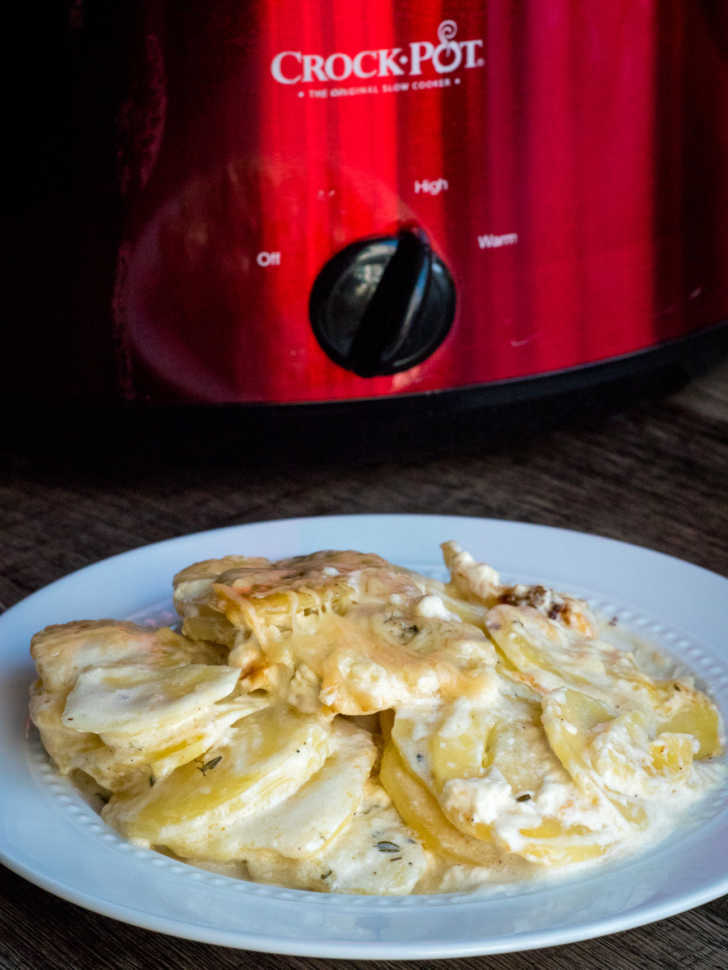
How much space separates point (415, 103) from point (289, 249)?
0.13 m

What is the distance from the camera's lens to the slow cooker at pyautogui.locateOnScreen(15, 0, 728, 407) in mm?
904

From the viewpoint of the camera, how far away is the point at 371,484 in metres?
1.12

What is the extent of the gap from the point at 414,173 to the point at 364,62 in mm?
86

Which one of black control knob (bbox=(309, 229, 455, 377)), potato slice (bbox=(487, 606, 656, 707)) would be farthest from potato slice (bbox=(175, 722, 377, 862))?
black control knob (bbox=(309, 229, 455, 377))

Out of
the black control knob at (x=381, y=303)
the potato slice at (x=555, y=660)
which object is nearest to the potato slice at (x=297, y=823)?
the potato slice at (x=555, y=660)

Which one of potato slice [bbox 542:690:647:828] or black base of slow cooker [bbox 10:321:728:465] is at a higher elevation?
black base of slow cooker [bbox 10:321:728:465]

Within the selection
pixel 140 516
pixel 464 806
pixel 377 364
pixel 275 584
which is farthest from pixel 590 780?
pixel 140 516

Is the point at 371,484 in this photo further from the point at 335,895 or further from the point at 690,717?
the point at 335,895

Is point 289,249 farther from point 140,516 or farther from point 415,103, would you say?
point 140,516

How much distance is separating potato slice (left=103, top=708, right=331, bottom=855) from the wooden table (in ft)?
1.26

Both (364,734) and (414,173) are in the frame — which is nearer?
(364,734)

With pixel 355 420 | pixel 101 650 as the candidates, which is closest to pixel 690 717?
pixel 101 650

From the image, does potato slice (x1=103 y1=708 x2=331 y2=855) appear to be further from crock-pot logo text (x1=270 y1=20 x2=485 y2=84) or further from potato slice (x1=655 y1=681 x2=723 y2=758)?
crock-pot logo text (x1=270 y1=20 x2=485 y2=84)

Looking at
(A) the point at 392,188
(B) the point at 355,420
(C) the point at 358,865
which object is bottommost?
(C) the point at 358,865
